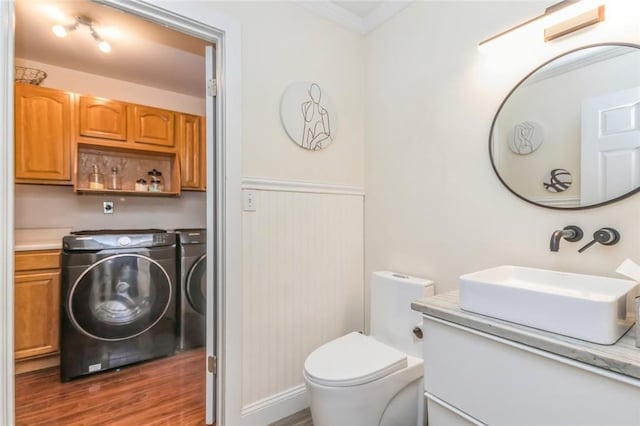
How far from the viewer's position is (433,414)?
1.05 meters

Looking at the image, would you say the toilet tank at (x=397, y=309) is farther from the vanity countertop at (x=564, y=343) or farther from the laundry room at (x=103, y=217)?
the laundry room at (x=103, y=217)

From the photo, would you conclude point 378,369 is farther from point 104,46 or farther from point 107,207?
point 107,207

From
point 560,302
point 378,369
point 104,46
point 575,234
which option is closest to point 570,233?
point 575,234

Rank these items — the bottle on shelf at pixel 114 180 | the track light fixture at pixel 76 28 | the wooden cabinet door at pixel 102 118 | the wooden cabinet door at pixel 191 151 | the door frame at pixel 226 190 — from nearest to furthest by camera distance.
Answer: the door frame at pixel 226 190, the track light fixture at pixel 76 28, the wooden cabinet door at pixel 102 118, the bottle on shelf at pixel 114 180, the wooden cabinet door at pixel 191 151

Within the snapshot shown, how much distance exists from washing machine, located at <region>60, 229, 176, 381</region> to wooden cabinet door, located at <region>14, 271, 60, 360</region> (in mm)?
170

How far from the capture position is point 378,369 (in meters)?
1.28

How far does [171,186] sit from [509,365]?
3006mm

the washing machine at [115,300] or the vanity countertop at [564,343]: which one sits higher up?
the vanity countertop at [564,343]

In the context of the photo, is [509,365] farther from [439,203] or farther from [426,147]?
[426,147]

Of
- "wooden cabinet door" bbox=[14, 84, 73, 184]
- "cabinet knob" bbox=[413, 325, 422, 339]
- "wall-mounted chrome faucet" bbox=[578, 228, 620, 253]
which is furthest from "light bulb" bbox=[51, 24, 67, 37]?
"wall-mounted chrome faucet" bbox=[578, 228, 620, 253]

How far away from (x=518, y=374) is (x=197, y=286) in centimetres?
241

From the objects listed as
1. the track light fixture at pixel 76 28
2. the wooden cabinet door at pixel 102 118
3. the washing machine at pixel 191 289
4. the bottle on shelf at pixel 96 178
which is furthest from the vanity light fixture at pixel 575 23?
the bottle on shelf at pixel 96 178

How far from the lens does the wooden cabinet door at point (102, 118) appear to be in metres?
2.43

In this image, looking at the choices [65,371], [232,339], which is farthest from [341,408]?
[65,371]
